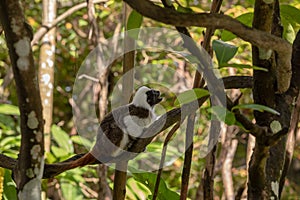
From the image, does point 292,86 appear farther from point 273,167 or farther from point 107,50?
point 107,50

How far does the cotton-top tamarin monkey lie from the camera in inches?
29.5

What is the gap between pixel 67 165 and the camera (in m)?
0.58

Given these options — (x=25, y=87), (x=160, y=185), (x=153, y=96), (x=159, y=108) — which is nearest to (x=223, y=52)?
(x=25, y=87)

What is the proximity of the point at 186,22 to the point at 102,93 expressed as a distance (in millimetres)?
1072

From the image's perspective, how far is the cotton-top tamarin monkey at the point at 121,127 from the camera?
→ 75 cm

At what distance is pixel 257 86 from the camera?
51 centimetres

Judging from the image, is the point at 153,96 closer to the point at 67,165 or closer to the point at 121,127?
the point at 121,127

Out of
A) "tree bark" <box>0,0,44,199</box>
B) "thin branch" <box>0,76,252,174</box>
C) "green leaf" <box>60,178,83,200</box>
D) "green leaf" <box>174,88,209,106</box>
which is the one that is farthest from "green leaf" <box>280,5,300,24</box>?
"green leaf" <box>60,178,83,200</box>

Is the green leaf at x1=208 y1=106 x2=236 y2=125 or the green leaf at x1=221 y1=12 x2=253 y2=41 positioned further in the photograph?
the green leaf at x1=221 y1=12 x2=253 y2=41

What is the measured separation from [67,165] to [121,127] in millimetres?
253

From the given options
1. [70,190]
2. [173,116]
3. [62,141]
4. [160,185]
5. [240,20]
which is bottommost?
[70,190]

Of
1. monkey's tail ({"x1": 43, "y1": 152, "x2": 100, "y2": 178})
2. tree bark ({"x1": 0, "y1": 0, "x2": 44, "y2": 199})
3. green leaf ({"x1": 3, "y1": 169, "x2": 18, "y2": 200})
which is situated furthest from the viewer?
green leaf ({"x1": 3, "y1": 169, "x2": 18, "y2": 200})

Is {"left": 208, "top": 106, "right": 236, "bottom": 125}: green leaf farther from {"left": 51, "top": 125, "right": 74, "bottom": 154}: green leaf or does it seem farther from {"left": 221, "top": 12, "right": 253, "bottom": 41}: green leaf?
{"left": 51, "top": 125, "right": 74, "bottom": 154}: green leaf

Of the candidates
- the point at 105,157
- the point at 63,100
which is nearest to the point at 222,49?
the point at 105,157
